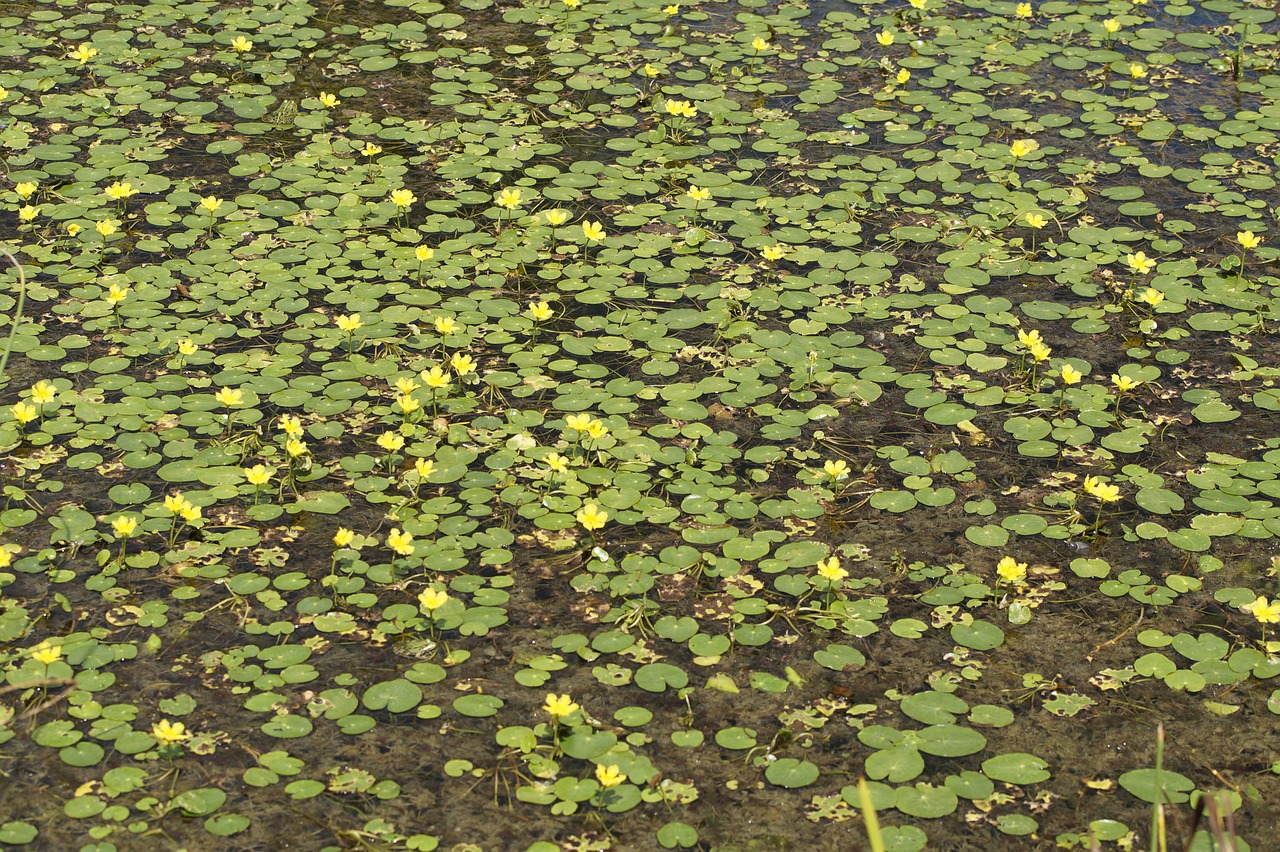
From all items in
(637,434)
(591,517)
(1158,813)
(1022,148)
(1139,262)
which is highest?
(1158,813)

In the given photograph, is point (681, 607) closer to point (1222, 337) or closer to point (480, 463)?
point (480, 463)

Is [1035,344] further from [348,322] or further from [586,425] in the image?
[348,322]

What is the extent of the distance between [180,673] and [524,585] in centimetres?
93

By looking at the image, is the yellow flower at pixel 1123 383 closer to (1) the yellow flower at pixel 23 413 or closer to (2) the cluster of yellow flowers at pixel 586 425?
(2) the cluster of yellow flowers at pixel 586 425

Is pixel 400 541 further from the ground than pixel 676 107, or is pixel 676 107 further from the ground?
pixel 676 107

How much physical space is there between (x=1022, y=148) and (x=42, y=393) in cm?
384

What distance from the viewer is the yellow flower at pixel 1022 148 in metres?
5.47

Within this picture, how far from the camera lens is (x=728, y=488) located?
404 cm

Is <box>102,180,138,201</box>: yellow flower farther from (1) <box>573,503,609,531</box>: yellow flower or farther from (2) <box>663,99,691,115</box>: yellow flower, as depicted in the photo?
(1) <box>573,503,609,531</box>: yellow flower

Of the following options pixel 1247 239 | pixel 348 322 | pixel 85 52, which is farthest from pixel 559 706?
pixel 85 52

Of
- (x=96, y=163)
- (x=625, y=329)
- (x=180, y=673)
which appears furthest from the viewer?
(x=96, y=163)

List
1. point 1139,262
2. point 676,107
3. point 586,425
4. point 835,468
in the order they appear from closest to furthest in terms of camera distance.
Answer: point 835,468 < point 586,425 < point 1139,262 < point 676,107

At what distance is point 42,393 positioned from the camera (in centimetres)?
414

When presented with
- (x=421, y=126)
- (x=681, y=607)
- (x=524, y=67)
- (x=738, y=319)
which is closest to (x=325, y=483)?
(x=681, y=607)
